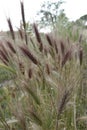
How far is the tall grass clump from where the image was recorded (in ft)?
5.00

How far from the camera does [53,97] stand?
1.67 meters

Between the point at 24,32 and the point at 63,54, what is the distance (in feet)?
1.23

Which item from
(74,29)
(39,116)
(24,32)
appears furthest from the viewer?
(74,29)

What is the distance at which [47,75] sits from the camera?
1.65m

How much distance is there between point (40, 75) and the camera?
171 cm

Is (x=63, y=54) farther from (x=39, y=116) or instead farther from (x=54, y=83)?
(x=39, y=116)

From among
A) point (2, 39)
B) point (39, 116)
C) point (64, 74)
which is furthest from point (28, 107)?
point (2, 39)

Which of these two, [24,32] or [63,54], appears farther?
[24,32]

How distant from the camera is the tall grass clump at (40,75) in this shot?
5.00 feet

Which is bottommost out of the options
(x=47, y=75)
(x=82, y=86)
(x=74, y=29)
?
(x=82, y=86)

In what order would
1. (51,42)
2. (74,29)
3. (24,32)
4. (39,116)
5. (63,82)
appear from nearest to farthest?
(63,82), (39,116), (51,42), (24,32), (74,29)

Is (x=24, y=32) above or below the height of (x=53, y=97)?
above

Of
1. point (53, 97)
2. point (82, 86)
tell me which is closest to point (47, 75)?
point (53, 97)

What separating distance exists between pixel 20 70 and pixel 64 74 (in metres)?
0.22
